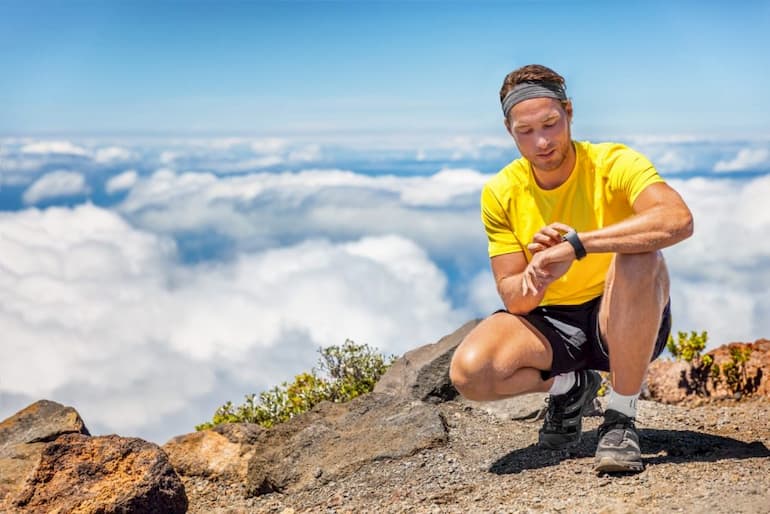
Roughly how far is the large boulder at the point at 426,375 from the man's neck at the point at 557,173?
7.73ft

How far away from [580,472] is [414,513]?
3.32 ft

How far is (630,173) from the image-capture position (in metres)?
5.19

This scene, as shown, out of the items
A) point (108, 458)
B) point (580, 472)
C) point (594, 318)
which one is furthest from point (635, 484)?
point (108, 458)

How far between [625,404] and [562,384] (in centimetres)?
53

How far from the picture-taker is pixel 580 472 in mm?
5355

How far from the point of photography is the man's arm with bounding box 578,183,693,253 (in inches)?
193

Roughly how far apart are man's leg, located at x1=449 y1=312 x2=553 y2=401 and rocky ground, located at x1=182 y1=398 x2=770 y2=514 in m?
0.52

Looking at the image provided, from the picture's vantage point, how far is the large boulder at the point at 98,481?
6055 millimetres

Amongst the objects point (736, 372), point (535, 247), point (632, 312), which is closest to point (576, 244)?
point (535, 247)

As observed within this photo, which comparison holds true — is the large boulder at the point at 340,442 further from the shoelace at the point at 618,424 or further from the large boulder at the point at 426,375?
the shoelace at the point at 618,424

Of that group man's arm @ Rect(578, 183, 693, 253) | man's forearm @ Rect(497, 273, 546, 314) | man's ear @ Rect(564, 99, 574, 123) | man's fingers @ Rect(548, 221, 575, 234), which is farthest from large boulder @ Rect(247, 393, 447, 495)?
man's ear @ Rect(564, 99, 574, 123)

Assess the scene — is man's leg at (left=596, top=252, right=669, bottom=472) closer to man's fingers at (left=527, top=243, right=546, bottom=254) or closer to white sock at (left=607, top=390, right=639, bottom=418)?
white sock at (left=607, top=390, right=639, bottom=418)

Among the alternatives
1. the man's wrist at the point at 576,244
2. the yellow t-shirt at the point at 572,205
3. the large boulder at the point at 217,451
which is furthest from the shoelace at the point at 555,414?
the large boulder at the point at 217,451

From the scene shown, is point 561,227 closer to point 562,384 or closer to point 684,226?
point 684,226
